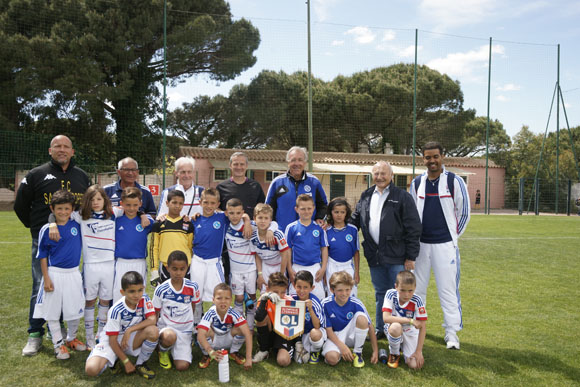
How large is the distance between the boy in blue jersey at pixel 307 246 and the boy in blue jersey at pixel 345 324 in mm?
233

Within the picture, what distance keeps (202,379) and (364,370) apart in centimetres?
119

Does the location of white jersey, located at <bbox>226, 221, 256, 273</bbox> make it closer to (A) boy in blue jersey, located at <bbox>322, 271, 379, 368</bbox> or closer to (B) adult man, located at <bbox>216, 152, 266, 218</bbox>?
(B) adult man, located at <bbox>216, 152, 266, 218</bbox>

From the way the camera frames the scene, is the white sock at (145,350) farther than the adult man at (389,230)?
No

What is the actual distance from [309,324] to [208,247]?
107 cm

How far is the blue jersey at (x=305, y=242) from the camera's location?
3.54 metres

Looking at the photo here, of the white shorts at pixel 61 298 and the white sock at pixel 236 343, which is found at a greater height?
the white shorts at pixel 61 298

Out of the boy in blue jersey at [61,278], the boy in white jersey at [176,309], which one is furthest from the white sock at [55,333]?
the boy in white jersey at [176,309]

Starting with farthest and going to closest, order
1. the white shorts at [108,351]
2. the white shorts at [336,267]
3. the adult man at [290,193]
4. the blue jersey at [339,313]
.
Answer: the adult man at [290,193] < the white shorts at [336,267] < the blue jersey at [339,313] < the white shorts at [108,351]

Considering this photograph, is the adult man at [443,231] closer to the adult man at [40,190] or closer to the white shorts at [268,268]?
the white shorts at [268,268]

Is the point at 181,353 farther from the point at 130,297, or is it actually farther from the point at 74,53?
the point at 74,53

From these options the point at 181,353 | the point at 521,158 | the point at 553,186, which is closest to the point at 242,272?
the point at 181,353

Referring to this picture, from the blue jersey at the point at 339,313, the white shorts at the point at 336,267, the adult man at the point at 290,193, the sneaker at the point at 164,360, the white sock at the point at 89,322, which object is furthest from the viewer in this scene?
the adult man at the point at 290,193

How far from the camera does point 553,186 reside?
19047 mm

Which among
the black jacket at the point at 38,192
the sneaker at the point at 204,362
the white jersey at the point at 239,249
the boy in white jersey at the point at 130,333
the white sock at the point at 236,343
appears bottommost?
the sneaker at the point at 204,362
